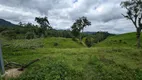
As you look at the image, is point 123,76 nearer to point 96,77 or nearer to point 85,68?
point 96,77

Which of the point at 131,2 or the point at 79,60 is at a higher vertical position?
the point at 131,2

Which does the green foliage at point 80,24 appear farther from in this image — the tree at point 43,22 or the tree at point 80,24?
the tree at point 43,22

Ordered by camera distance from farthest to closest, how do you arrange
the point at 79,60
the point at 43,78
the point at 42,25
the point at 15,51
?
the point at 42,25, the point at 15,51, the point at 79,60, the point at 43,78

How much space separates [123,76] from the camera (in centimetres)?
1107

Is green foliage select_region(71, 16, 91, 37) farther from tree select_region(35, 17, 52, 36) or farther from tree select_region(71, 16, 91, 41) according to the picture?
tree select_region(35, 17, 52, 36)

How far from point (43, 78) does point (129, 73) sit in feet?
22.1

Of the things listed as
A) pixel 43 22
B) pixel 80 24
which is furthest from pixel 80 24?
pixel 43 22

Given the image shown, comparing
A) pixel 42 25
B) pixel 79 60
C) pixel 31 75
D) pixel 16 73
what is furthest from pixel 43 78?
pixel 42 25

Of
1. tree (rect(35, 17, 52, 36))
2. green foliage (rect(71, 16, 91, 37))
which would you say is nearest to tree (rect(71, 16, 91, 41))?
green foliage (rect(71, 16, 91, 37))

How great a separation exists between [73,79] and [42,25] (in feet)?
204

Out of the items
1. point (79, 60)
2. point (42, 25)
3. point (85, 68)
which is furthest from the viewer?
point (42, 25)

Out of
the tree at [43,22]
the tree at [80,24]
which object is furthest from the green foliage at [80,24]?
the tree at [43,22]

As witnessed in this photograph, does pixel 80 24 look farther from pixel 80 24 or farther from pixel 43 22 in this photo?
pixel 43 22

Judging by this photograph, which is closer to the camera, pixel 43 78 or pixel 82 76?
pixel 43 78
